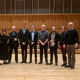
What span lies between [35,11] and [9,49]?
22.5ft

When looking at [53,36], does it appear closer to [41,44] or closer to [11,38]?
[41,44]

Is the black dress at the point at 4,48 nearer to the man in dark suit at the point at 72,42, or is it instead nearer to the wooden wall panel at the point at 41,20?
the man in dark suit at the point at 72,42

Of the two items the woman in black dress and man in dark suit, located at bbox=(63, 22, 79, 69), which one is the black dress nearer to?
the woman in black dress

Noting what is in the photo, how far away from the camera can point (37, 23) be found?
15.4 metres

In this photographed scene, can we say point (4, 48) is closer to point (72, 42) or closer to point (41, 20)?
point (72, 42)

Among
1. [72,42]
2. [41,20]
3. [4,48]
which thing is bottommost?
[4,48]

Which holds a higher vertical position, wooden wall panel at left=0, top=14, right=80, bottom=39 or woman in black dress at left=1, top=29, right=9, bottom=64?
wooden wall panel at left=0, top=14, right=80, bottom=39

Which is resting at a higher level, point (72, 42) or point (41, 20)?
point (41, 20)

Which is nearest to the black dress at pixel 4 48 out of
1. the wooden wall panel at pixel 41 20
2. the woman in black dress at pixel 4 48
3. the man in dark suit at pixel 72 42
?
the woman in black dress at pixel 4 48

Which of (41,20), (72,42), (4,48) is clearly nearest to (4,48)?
(4,48)

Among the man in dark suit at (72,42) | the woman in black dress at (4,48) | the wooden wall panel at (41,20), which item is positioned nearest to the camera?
the man in dark suit at (72,42)

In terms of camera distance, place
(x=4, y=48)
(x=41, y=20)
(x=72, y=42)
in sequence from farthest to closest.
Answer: (x=41, y=20) → (x=4, y=48) → (x=72, y=42)

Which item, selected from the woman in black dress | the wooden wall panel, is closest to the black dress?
the woman in black dress

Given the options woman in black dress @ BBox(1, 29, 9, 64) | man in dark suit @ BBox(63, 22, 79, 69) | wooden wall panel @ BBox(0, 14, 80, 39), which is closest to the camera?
man in dark suit @ BBox(63, 22, 79, 69)
